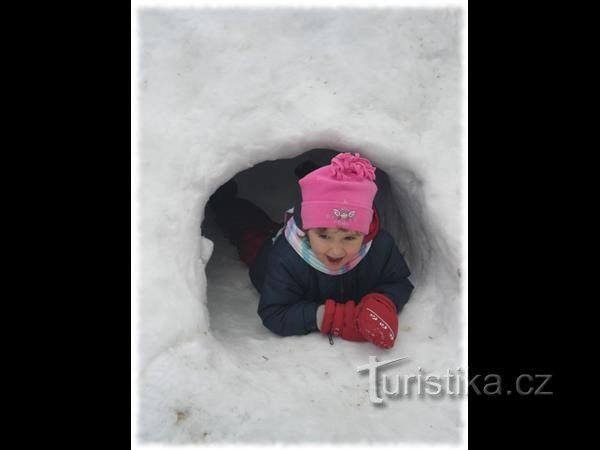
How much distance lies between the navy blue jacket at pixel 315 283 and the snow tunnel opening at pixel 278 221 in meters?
0.13

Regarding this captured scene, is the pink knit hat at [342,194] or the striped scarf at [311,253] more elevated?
the pink knit hat at [342,194]

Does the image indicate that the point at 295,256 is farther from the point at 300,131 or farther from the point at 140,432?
the point at 140,432

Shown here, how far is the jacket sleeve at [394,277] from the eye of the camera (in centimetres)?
205

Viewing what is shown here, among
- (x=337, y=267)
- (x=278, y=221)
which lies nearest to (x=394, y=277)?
(x=337, y=267)

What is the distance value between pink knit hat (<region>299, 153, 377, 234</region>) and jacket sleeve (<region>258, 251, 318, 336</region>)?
0.32 m

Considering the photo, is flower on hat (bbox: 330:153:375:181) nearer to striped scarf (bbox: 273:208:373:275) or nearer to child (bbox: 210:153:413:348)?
child (bbox: 210:153:413:348)

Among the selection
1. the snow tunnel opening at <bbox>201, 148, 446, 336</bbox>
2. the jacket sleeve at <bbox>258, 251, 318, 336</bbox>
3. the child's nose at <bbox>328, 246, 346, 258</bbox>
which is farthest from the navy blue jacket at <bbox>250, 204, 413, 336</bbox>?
the child's nose at <bbox>328, 246, 346, 258</bbox>

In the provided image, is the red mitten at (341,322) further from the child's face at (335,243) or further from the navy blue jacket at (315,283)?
the child's face at (335,243)

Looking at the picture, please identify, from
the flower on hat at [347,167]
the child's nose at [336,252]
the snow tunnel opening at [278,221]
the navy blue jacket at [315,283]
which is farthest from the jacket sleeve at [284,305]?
the flower on hat at [347,167]

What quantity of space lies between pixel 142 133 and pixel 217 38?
471 millimetres

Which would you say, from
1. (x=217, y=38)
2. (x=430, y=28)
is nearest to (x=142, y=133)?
(x=217, y=38)

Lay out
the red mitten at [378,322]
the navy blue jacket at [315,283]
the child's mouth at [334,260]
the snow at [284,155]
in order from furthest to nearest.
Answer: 1. the navy blue jacket at [315,283]
2. the child's mouth at [334,260]
3. the red mitten at [378,322]
4. the snow at [284,155]

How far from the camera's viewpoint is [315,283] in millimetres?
2104

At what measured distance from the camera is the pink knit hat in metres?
1.79
